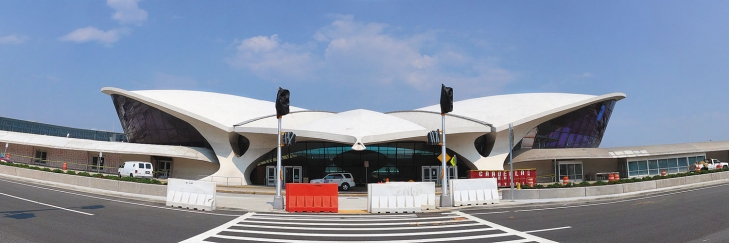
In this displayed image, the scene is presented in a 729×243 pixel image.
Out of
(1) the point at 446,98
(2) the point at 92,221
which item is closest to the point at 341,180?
(1) the point at 446,98

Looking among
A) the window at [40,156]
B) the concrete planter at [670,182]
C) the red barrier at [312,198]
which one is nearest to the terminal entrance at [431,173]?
the concrete planter at [670,182]

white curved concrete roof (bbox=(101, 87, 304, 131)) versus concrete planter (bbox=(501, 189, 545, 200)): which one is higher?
white curved concrete roof (bbox=(101, 87, 304, 131))

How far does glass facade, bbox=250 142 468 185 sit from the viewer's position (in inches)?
1388

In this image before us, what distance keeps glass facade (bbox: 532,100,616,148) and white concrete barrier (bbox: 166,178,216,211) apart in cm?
3038

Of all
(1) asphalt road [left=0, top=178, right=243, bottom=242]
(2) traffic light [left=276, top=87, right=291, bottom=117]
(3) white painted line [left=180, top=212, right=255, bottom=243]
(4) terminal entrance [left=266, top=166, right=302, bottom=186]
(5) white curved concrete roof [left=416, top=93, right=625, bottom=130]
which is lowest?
(3) white painted line [left=180, top=212, right=255, bottom=243]

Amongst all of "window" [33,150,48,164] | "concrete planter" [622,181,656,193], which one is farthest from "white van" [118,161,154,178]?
"concrete planter" [622,181,656,193]

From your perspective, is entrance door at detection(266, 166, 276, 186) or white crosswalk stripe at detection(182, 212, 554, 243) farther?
entrance door at detection(266, 166, 276, 186)

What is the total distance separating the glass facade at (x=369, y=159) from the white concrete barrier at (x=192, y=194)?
60.3 feet

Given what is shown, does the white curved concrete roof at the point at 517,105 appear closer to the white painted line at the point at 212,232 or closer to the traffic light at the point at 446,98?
the traffic light at the point at 446,98

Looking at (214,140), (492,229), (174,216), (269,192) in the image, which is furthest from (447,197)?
(214,140)

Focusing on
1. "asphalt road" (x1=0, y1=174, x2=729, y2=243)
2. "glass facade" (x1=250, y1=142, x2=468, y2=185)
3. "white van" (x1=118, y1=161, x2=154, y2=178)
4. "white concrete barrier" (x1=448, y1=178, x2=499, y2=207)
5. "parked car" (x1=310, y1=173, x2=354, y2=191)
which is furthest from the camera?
"glass facade" (x1=250, y1=142, x2=468, y2=185)

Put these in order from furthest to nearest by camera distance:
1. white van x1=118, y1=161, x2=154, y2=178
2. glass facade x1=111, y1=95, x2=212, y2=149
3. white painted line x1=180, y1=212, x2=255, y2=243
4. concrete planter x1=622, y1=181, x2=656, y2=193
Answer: glass facade x1=111, y1=95, x2=212, y2=149, white van x1=118, y1=161, x2=154, y2=178, concrete planter x1=622, y1=181, x2=656, y2=193, white painted line x1=180, y1=212, x2=255, y2=243

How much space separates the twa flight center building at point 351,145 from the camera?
34.7 meters

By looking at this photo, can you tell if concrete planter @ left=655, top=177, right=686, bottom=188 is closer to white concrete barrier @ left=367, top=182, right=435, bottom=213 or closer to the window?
white concrete barrier @ left=367, top=182, right=435, bottom=213
